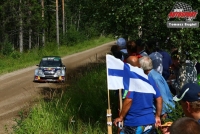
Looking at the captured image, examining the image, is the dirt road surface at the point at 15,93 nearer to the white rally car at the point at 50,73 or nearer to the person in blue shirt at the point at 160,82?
the white rally car at the point at 50,73

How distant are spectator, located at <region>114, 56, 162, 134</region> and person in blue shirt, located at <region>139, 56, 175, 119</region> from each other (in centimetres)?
41

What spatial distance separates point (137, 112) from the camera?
4824 mm

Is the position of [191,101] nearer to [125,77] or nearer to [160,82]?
[125,77]

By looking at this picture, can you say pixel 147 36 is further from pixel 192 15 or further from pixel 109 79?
pixel 109 79

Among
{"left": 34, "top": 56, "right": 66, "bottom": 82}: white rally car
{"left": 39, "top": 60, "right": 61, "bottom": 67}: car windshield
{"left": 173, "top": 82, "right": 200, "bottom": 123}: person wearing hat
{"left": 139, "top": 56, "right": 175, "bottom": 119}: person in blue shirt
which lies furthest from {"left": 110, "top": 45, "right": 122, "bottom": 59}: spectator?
{"left": 39, "top": 60, "right": 61, "bottom": 67}: car windshield

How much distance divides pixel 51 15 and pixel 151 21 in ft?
172

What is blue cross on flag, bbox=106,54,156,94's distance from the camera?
15.6 ft

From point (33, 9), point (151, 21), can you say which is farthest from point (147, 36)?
point (33, 9)

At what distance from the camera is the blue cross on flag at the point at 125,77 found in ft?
15.6

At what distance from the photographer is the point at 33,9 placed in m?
40.7

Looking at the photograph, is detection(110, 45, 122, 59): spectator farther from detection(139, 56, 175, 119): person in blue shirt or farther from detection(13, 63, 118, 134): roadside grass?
detection(139, 56, 175, 119): person in blue shirt

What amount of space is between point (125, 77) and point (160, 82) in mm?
765

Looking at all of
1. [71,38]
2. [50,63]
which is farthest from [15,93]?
[71,38]

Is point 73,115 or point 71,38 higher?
point 73,115
